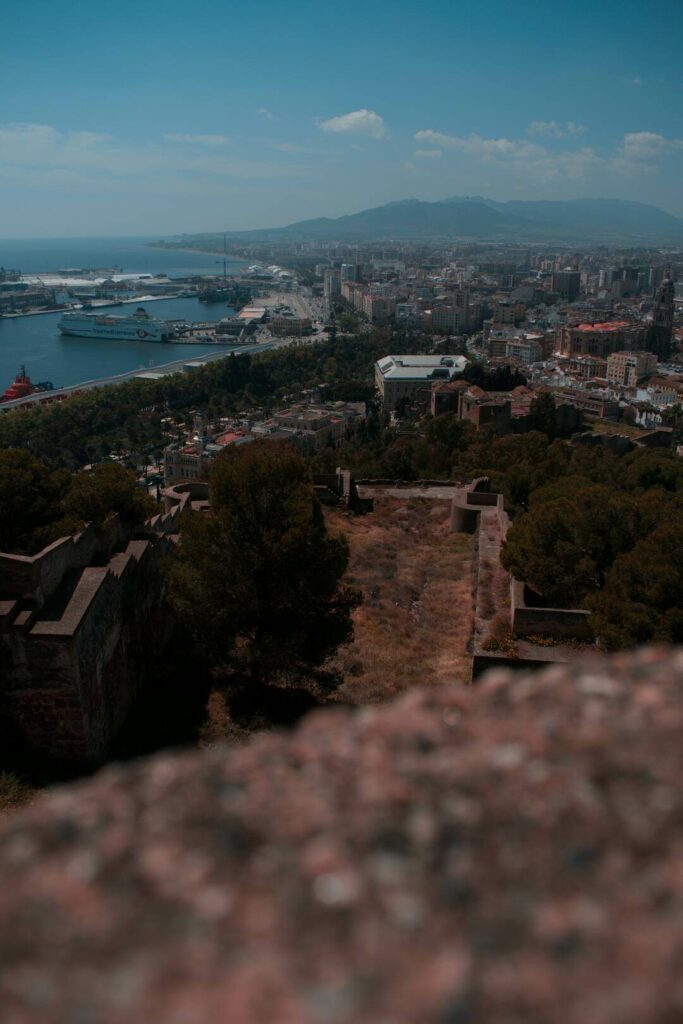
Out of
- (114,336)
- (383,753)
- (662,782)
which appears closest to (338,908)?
(383,753)

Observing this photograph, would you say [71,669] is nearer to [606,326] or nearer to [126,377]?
[126,377]

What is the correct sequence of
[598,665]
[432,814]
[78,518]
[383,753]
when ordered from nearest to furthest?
1. [432,814]
2. [383,753]
3. [598,665]
4. [78,518]

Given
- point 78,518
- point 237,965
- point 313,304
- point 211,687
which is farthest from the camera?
point 313,304

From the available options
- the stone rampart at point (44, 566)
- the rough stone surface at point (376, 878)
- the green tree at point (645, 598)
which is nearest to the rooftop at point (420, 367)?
the green tree at point (645, 598)

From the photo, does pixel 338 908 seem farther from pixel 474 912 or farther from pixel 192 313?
pixel 192 313

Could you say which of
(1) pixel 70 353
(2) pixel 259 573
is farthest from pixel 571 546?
(1) pixel 70 353

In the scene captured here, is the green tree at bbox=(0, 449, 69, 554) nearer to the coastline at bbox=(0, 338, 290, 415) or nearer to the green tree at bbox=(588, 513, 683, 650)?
the green tree at bbox=(588, 513, 683, 650)

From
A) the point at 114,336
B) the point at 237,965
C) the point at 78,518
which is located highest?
the point at 237,965

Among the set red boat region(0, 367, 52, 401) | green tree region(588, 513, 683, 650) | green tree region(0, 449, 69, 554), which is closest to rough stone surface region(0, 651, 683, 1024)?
green tree region(588, 513, 683, 650)
